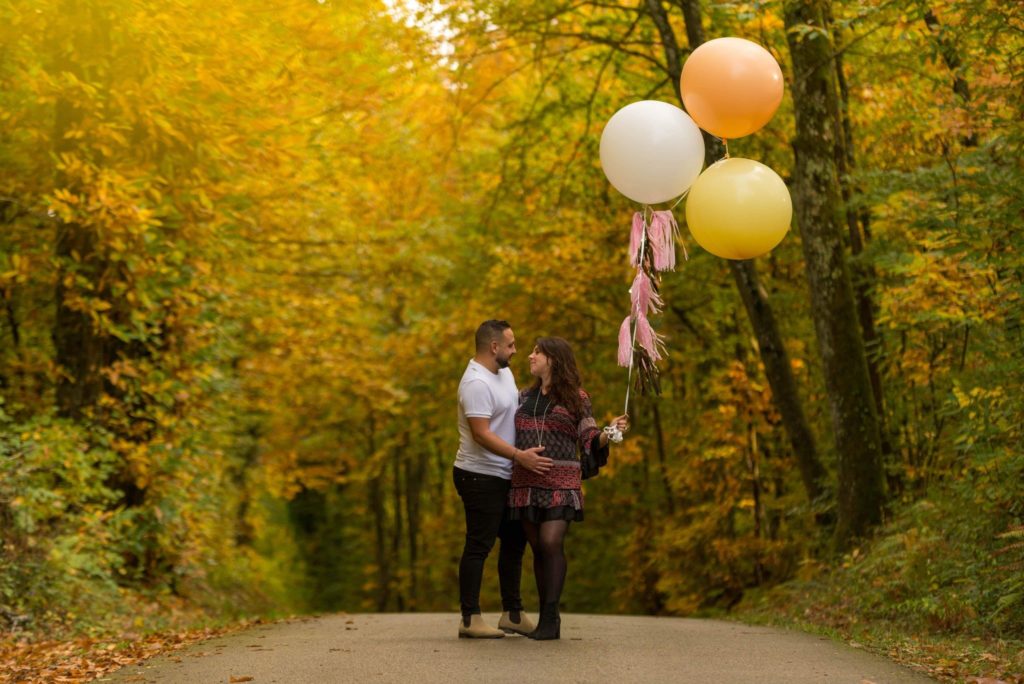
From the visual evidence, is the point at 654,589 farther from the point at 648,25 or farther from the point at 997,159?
the point at 997,159

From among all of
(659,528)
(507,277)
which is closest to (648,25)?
(507,277)

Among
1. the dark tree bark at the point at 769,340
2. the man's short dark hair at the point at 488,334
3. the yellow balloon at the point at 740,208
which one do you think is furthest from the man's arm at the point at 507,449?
the dark tree bark at the point at 769,340

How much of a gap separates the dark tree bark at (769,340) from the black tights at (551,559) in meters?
6.55

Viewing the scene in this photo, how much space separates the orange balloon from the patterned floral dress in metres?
2.12

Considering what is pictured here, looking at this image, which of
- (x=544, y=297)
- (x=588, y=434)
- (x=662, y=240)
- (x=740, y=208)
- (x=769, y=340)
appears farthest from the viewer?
(x=544, y=297)

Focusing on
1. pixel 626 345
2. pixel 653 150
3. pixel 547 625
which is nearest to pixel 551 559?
pixel 547 625

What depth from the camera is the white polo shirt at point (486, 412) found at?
7.97 metres

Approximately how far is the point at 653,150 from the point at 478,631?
3463 millimetres

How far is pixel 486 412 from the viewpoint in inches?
313

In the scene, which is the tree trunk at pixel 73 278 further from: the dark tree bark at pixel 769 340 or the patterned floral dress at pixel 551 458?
the dark tree bark at pixel 769 340

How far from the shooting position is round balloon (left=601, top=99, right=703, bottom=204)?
797 centimetres

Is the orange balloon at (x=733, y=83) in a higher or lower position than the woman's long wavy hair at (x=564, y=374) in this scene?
higher

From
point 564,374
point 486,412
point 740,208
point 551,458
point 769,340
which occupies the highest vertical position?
point 740,208

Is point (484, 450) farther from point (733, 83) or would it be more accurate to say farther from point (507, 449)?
point (733, 83)
